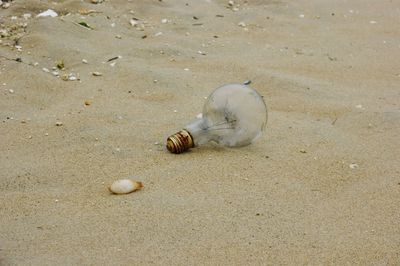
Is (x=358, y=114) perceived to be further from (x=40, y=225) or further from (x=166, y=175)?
(x=40, y=225)

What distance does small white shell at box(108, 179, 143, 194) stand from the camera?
2018mm

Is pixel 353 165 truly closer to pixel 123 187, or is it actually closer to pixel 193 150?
pixel 193 150

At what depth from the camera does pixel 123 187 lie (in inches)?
79.5

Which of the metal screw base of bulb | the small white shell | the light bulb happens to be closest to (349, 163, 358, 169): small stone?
the light bulb

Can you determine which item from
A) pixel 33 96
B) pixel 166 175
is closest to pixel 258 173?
pixel 166 175

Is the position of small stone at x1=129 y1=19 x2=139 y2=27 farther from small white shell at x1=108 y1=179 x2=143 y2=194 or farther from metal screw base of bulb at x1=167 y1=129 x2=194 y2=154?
small white shell at x1=108 y1=179 x2=143 y2=194

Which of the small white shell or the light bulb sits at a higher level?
the light bulb

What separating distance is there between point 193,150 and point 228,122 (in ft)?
0.63

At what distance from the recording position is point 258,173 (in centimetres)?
219

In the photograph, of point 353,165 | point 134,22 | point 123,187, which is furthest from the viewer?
point 134,22

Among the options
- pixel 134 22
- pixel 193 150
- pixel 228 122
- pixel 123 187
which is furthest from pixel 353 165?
pixel 134 22

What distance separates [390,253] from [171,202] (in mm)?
726

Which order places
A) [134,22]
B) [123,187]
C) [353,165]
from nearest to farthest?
1. [123,187]
2. [353,165]
3. [134,22]

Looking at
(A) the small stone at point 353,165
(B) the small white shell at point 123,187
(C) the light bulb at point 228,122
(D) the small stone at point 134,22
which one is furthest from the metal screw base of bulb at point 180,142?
(D) the small stone at point 134,22
